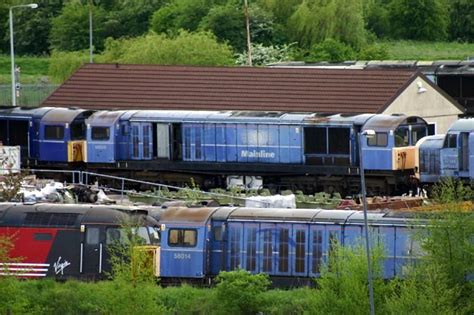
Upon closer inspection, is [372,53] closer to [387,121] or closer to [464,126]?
[387,121]

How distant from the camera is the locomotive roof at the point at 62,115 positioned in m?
64.4

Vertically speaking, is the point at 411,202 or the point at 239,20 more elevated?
the point at 239,20

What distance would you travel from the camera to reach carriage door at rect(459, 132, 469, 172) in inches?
2159

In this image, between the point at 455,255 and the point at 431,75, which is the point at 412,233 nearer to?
the point at 455,255

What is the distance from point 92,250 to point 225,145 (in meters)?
16.1

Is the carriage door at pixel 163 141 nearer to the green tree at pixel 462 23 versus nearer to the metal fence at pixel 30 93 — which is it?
the metal fence at pixel 30 93

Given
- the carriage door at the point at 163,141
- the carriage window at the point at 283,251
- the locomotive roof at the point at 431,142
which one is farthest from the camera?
the carriage door at the point at 163,141

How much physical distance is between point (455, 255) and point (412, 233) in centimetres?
192

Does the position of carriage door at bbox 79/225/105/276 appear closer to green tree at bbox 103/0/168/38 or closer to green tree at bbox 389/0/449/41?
green tree at bbox 103/0/168/38

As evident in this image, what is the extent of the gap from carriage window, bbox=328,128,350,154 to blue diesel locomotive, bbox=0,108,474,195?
0.03 meters

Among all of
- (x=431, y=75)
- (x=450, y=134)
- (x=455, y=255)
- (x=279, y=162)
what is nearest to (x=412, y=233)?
(x=455, y=255)

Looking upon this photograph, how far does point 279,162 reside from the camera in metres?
60.8


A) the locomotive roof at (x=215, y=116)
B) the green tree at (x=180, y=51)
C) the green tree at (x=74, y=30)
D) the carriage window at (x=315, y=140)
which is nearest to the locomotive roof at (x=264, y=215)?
the carriage window at (x=315, y=140)

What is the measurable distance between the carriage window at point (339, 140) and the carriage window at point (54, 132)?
10745mm
